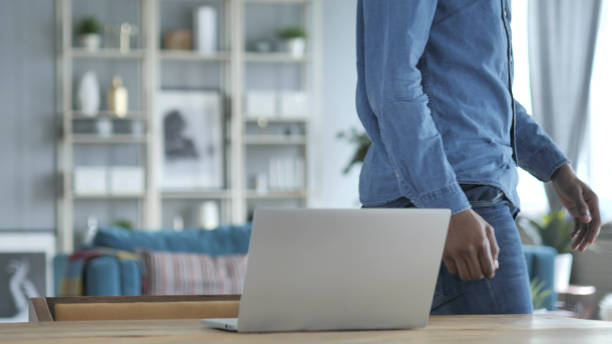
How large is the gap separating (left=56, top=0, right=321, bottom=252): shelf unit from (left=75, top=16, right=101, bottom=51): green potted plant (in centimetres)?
7

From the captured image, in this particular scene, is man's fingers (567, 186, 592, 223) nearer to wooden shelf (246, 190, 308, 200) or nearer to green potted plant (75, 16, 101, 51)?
wooden shelf (246, 190, 308, 200)

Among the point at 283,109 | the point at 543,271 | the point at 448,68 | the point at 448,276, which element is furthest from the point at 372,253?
the point at 283,109

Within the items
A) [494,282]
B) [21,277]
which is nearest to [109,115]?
[21,277]

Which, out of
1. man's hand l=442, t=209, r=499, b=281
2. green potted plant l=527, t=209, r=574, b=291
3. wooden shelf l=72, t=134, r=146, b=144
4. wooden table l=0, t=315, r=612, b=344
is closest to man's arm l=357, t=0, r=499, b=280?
man's hand l=442, t=209, r=499, b=281

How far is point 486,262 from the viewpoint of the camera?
1122mm

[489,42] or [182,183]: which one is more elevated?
[489,42]

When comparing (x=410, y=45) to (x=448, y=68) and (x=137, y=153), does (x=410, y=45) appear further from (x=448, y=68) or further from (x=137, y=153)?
(x=137, y=153)

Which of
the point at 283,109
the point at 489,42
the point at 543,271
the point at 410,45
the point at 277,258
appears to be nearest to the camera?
the point at 277,258

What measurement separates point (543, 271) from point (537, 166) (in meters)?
2.88

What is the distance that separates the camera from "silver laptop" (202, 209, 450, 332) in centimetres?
86

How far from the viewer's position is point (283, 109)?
6.55 m

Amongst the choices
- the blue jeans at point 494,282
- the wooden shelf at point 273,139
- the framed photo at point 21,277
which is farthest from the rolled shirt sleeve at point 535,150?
the framed photo at point 21,277

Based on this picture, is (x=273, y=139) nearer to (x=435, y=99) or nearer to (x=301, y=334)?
(x=435, y=99)

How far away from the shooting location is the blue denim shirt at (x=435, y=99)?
47.3 inches
